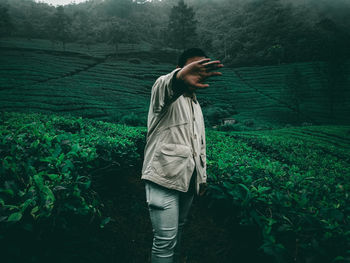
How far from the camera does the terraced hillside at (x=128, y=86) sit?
354 inches

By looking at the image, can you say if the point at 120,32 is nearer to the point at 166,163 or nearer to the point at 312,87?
the point at 312,87

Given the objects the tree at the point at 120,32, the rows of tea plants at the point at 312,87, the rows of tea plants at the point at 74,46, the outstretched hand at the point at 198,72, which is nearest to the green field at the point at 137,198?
the outstretched hand at the point at 198,72

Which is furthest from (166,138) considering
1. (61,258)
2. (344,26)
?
(344,26)

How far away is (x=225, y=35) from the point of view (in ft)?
62.0

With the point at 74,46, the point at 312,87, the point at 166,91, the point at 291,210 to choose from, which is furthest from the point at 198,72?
the point at 74,46

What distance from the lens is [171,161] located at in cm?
128

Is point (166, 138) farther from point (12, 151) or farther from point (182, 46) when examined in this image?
point (182, 46)

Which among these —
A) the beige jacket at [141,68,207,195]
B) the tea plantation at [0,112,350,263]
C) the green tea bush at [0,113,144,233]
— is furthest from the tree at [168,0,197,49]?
the beige jacket at [141,68,207,195]

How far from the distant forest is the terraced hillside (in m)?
1.15

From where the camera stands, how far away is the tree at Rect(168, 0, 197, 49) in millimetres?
17750

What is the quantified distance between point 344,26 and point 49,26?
746 inches

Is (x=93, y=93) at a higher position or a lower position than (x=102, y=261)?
higher

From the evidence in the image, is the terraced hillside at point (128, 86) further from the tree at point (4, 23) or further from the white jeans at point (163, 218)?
the white jeans at point (163, 218)

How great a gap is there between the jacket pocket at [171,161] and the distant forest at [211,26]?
16361mm
